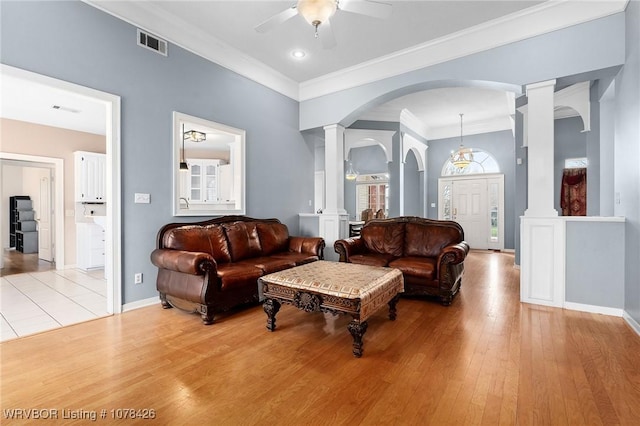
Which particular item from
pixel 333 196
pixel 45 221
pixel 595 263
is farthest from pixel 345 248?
pixel 45 221

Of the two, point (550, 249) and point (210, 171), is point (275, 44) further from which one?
point (210, 171)

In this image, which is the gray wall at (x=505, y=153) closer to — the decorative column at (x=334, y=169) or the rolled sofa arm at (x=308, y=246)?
the decorative column at (x=334, y=169)

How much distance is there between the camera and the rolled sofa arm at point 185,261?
9.45 feet

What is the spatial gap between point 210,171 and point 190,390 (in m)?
7.70

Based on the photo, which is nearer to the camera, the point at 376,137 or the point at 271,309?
the point at 271,309

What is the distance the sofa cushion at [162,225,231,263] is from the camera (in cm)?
338

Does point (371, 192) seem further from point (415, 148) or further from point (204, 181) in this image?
point (204, 181)

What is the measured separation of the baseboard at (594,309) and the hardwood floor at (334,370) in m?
0.10

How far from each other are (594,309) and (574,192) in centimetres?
471

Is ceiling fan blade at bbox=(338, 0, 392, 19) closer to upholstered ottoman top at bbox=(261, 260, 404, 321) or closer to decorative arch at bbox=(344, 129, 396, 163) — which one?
upholstered ottoman top at bbox=(261, 260, 404, 321)

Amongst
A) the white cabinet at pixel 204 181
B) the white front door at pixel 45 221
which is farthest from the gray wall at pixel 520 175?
the white front door at pixel 45 221

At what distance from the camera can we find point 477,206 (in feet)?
28.1

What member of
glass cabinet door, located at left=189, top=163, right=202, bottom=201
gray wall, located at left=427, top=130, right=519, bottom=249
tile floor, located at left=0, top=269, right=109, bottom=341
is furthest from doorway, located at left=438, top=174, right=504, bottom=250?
tile floor, located at left=0, top=269, right=109, bottom=341

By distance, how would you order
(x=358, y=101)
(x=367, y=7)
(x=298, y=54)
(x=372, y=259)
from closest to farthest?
(x=367, y=7)
(x=372, y=259)
(x=298, y=54)
(x=358, y=101)
